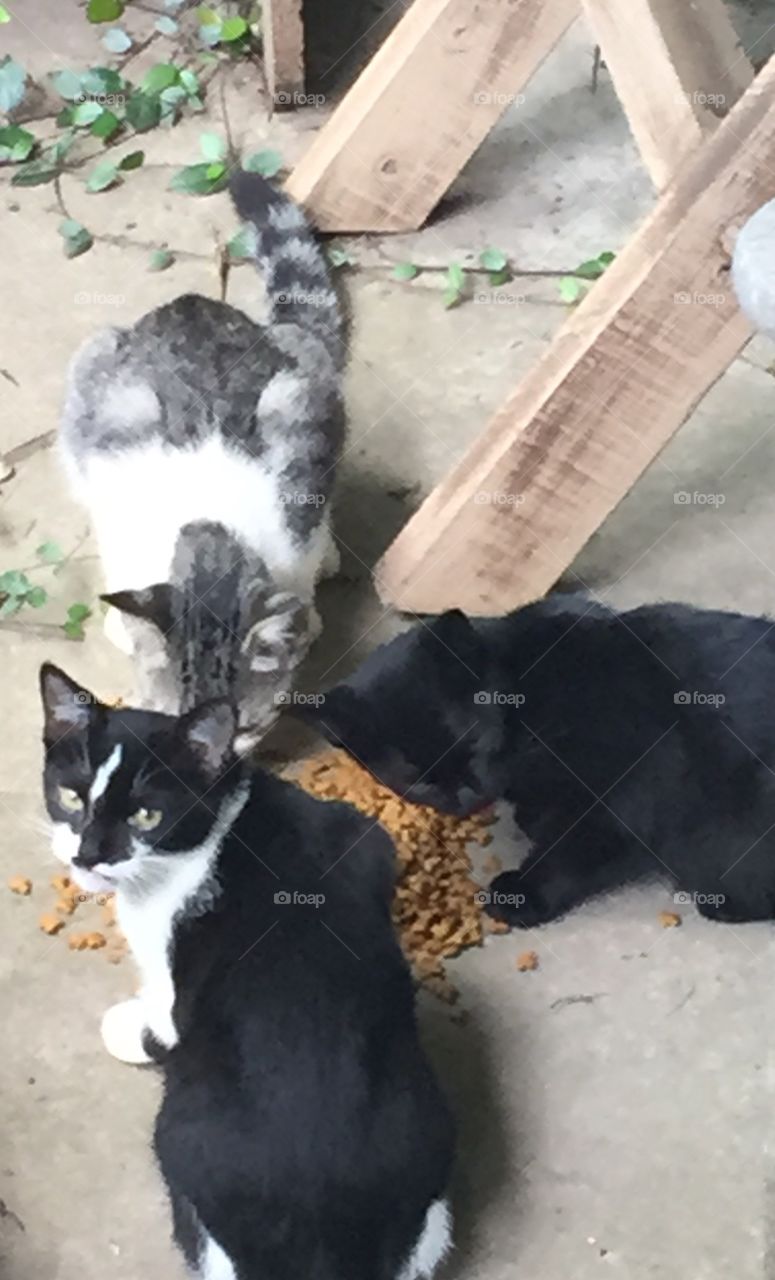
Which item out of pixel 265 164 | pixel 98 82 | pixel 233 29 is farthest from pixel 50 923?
pixel 233 29

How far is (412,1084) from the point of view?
1231mm

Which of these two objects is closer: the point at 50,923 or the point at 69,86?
the point at 50,923

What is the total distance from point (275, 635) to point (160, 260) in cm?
94

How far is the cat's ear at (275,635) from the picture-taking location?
155cm

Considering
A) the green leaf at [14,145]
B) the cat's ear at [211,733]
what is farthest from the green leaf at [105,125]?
the cat's ear at [211,733]

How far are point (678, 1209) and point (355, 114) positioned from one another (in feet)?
5.11

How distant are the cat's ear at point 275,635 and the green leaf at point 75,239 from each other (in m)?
0.94

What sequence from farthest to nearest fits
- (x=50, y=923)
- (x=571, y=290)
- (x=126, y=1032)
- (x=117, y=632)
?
(x=571, y=290), (x=117, y=632), (x=50, y=923), (x=126, y=1032)

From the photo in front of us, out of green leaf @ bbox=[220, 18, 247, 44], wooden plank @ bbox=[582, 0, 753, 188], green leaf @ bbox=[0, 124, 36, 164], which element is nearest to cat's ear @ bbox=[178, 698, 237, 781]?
wooden plank @ bbox=[582, 0, 753, 188]

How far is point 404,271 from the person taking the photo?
7.45 feet

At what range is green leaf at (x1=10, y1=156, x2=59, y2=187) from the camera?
2.42m

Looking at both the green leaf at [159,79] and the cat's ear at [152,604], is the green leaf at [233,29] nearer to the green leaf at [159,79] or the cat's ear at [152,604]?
the green leaf at [159,79]

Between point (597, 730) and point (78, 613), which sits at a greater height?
point (597, 730)

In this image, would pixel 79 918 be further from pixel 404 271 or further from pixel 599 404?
pixel 404 271
